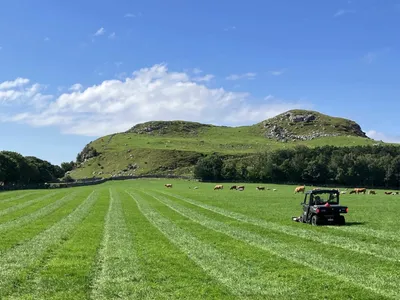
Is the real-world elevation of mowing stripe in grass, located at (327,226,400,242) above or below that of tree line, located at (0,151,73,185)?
below

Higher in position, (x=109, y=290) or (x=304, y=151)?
(x=304, y=151)

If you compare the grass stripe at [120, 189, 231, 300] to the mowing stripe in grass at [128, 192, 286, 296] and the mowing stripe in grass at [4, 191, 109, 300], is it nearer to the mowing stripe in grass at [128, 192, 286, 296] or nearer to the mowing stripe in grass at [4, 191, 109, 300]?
the mowing stripe in grass at [128, 192, 286, 296]

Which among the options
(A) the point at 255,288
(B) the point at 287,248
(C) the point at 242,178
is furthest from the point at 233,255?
(C) the point at 242,178

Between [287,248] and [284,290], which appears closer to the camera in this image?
[284,290]

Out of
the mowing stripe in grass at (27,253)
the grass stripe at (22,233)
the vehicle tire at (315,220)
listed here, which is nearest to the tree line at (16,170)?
the grass stripe at (22,233)

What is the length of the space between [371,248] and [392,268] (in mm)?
4480

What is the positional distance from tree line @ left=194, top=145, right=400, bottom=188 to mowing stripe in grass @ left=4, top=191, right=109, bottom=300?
127101mm

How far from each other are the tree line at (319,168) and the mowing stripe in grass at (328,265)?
121 m

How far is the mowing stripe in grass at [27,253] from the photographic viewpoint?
15.2m

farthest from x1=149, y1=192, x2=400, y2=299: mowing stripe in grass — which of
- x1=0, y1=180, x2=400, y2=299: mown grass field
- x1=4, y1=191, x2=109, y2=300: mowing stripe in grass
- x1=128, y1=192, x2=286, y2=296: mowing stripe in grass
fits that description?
x1=4, y1=191, x2=109, y2=300: mowing stripe in grass

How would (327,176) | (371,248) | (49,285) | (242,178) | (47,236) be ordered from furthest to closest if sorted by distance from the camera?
(242,178)
(327,176)
(47,236)
(371,248)
(49,285)

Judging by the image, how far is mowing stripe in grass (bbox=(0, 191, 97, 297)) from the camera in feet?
49.7

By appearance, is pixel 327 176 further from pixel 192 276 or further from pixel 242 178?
pixel 192 276

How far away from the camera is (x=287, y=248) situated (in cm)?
2098
